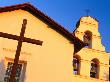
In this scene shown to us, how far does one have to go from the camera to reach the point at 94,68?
2380 centimetres

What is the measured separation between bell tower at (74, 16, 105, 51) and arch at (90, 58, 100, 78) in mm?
1137

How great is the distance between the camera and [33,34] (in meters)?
17.9

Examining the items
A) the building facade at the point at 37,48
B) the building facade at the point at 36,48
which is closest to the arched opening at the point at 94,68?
the building facade at the point at 37,48

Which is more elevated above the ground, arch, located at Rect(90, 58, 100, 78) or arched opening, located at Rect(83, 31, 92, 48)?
arched opening, located at Rect(83, 31, 92, 48)

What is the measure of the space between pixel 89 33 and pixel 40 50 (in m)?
7.85

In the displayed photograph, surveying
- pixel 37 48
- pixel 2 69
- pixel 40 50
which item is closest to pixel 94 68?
pixel 40 50

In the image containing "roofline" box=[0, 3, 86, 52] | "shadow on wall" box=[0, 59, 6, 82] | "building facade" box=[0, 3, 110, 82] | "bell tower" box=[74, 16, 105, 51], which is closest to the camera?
"shadow on wall" box=[0, 59, 6, 82]

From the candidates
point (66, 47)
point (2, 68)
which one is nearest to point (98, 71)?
point (66, 47)

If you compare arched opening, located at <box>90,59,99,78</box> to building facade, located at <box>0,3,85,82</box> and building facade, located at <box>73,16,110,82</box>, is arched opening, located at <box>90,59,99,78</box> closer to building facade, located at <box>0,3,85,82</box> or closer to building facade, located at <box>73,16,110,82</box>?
building facade, located at <box>73,16,110,82</box>

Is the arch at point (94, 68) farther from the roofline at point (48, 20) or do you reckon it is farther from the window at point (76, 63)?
the roofline at point (48, 20)

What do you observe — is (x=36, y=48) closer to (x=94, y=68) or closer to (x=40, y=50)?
(x=40, y=50)

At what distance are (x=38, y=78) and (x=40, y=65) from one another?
72cm

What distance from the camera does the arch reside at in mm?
23547

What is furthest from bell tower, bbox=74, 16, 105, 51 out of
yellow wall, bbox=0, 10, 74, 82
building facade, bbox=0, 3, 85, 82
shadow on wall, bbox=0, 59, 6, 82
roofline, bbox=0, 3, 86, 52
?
shadow on wall, bbox=0, 59, 6, 82
